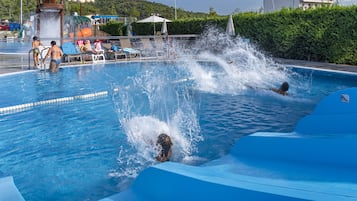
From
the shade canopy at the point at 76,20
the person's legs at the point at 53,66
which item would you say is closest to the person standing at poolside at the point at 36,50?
the person's legs at the point at 53,66

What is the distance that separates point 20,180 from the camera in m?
5.40

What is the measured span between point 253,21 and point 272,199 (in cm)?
1991

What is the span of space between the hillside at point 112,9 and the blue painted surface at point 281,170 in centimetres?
7813

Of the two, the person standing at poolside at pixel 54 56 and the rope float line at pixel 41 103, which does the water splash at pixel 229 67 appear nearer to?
the rope float line at pixel 41 103

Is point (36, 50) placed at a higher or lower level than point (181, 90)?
higher

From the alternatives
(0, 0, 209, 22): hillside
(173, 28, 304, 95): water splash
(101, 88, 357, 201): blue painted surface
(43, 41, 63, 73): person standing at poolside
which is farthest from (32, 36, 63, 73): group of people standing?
(0, 0, 209, 22): hillside

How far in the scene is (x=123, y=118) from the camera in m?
8.59

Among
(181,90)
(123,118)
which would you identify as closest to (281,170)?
(123,118)

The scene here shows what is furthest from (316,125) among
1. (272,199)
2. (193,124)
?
(272,199)

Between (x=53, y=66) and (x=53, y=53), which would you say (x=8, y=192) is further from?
(x=53, y=66)

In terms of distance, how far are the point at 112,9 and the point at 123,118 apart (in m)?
96.6

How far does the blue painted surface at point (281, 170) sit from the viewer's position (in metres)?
3.20

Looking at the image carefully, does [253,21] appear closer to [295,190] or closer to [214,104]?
[214,104]

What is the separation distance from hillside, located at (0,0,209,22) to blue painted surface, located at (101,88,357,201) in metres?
78.1
